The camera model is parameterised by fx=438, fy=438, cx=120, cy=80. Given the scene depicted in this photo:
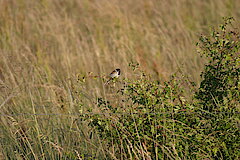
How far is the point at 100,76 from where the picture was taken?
3.23m

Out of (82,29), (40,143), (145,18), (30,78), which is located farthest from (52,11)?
(40,143)

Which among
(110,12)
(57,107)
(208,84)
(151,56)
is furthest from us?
(110,12)

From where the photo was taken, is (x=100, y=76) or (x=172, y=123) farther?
(x=100, y=76)

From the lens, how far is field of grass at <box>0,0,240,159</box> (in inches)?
123

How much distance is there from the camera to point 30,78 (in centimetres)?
482

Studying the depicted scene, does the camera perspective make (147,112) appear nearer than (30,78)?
Yes

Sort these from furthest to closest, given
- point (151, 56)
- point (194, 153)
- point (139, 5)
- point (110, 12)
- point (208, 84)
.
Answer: point (139, 5) → point (110, 12) → point (151, 56) → point (208, 84) → point (194, 153)

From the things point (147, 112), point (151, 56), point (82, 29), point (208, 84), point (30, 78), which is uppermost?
point (82, 29)

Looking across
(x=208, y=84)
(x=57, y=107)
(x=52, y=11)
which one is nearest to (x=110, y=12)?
(x=52, y=11)

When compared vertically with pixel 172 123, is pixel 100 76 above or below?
above

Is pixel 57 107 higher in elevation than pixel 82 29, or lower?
lower

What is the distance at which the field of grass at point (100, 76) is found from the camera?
312 centimetres

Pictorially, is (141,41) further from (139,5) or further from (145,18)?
(139,5)

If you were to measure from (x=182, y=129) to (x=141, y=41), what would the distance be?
351 centimetres
